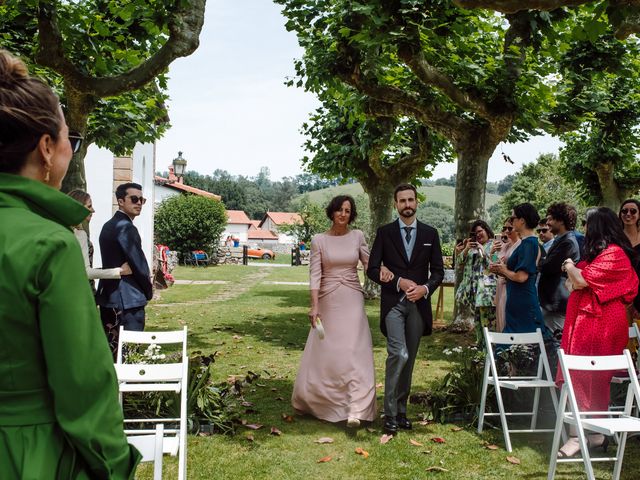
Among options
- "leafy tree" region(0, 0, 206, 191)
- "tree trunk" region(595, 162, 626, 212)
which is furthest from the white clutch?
"tree trunk" region(595, 162, 626, 212)

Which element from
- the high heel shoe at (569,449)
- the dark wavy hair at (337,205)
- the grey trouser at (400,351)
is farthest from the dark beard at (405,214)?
the high heel shoe at (569,449)

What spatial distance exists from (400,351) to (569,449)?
177 centimetres

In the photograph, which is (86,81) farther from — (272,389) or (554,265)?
(554,265)

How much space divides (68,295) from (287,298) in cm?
1978

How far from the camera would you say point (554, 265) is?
7297 millimetres

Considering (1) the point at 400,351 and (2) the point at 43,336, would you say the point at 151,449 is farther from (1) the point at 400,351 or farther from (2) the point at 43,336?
(1) the point at 400,351

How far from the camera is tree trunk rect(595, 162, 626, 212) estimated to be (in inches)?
864

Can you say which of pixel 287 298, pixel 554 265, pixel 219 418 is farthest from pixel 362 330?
pixel 287 298

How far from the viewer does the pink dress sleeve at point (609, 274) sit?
5754mm

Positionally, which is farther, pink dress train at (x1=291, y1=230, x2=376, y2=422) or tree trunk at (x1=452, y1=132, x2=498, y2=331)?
tree trunk at (x1=452, y1=132, x2=498, y2=331)

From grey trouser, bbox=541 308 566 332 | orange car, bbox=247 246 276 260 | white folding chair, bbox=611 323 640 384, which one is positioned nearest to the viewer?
white folding chair, bbox=611 323 640 384

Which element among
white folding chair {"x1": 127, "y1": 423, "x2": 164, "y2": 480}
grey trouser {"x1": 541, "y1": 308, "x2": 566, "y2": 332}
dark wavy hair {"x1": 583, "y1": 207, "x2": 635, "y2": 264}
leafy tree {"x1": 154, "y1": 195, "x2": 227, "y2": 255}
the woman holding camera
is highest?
leafy tree {"x1": 154, "y1": 195, "x2": 227, "y2": 255}

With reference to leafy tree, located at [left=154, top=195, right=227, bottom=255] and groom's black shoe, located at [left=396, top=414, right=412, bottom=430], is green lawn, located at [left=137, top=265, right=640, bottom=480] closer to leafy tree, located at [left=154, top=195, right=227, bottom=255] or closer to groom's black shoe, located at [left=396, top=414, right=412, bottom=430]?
groom's black shoe, located at [left=396, top=414, right=412, bottom=430]

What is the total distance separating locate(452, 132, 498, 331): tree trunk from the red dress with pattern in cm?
735
